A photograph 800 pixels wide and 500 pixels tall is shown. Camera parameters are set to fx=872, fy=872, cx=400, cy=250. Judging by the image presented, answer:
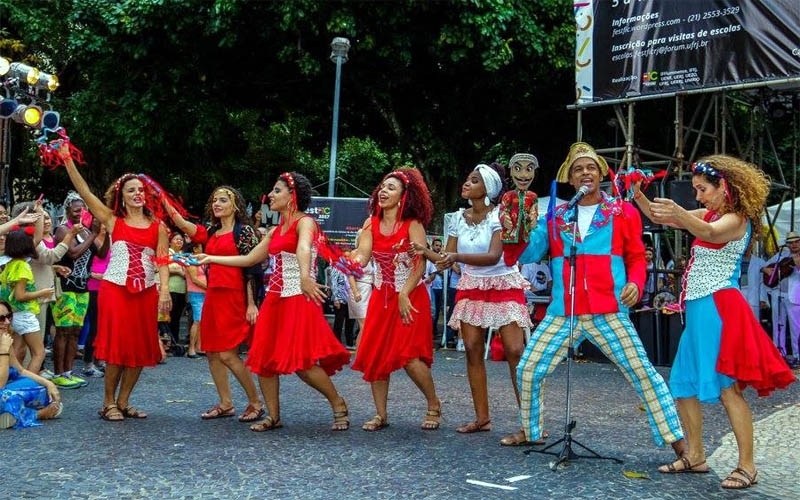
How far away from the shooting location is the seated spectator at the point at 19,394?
20.9 ft

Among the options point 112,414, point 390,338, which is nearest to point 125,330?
point 112,414

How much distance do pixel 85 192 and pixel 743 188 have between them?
4.67 metres

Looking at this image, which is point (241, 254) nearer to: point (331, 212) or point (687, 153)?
point (331, 212)

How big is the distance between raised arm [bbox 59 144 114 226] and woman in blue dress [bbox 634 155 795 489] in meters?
4.11

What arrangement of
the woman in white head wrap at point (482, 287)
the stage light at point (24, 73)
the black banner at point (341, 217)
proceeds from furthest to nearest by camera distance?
the black banner at point (341, 217), the stage light at point (24, 73), the woman in white head wrap at point (482, 287)

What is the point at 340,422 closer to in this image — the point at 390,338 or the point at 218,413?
the point at 390,338

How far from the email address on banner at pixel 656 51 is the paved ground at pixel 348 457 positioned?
6.59 meters

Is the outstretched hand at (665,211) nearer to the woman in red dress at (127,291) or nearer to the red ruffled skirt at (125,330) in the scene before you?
the woman in red dress at (127,291)

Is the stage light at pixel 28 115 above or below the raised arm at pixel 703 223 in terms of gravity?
above

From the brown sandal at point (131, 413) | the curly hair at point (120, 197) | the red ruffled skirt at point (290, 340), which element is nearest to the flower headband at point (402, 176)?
the red ruffled skirt at point (290, 340)

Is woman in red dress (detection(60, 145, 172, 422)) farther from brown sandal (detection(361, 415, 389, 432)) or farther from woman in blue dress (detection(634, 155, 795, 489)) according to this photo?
woman in blue dress (detection(634, 155, 795, 489))

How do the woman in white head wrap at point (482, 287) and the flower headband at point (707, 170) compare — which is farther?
the woman in white head wrap at point (482, 287)

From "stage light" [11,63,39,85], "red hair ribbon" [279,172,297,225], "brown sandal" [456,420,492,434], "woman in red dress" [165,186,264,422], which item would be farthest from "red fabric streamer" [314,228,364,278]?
"stage light" [11,63,39,85]

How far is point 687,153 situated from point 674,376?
16.0 m
